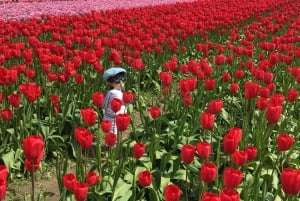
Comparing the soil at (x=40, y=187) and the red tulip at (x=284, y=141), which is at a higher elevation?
the red tulip at (x=284, y=141)

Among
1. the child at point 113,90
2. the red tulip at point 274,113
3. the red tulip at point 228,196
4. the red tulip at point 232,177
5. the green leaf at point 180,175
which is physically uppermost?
the red tulip at point 274,113

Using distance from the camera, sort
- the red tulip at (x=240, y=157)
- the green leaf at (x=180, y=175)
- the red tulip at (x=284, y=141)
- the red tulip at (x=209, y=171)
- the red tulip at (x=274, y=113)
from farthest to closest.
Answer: the green leaf at (x=180, y=175) < the red tulip at (x=274, y=113) < the red tulip at (x=284, y=141) < the red tulip at (x=240, y=157) < the red tulip at (x=209, y=171)

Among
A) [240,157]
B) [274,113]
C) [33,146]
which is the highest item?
[33,146]

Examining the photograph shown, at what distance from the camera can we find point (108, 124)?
3479 millimetres

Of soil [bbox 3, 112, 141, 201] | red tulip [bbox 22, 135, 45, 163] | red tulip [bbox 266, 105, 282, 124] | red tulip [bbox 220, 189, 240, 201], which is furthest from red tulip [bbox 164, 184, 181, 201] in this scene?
soil [bbox 3, 112, 141, 201]

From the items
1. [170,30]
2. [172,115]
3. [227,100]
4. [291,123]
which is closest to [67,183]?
[172,115]

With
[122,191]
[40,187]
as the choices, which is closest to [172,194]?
[122,191]

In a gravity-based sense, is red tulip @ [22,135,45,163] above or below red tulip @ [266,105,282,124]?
above

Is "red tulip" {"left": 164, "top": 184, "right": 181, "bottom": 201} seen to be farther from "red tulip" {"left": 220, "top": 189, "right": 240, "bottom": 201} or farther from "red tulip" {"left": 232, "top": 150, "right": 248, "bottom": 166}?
"red tulip" {"left": 232, "top": 150, "right": 248, "bottom": 166}

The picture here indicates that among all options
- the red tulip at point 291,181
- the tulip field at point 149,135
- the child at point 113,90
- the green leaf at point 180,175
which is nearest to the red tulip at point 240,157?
the tulip field at point 149,135

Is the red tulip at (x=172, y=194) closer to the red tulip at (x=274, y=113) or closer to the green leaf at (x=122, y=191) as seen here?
the green leaf at (x=122, y=191)

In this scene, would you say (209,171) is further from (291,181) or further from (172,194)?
(291,181)

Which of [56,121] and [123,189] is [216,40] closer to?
[56,121]

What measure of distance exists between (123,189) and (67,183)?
1058 mm
